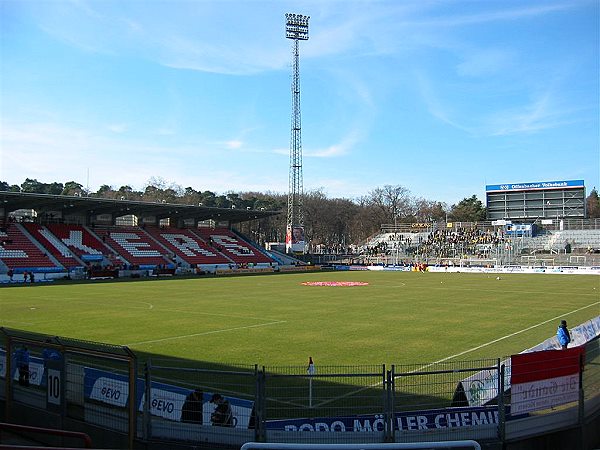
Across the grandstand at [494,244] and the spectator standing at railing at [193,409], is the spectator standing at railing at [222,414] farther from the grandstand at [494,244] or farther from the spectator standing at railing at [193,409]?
the grandstand at [494,244]

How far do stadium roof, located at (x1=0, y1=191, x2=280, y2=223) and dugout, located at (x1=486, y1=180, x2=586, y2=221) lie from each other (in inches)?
1714

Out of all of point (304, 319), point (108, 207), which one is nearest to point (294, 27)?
point (108, 207)

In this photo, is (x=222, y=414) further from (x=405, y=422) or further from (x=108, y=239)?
(x=108, y=239)

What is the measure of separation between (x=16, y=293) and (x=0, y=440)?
35.8m

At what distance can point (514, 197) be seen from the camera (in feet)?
314

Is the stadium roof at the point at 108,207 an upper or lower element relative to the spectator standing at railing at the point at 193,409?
upper

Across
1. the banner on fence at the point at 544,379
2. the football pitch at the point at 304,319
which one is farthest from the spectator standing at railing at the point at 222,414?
the football pitch at the point at 304,319

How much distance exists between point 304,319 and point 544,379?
59.4 ft

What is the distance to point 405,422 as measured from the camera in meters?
9.29

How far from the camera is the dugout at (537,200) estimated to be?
9100cm

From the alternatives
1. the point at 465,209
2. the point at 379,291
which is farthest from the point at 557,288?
the point at 465,209

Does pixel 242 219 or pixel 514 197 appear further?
pixel 514 197

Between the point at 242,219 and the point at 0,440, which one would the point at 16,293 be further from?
the point at 242,219

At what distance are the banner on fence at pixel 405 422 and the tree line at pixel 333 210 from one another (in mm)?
113028
